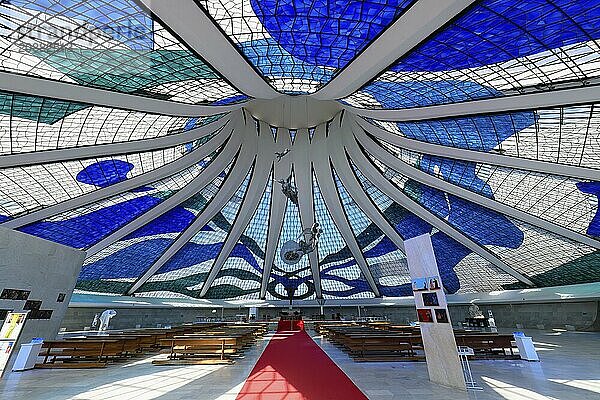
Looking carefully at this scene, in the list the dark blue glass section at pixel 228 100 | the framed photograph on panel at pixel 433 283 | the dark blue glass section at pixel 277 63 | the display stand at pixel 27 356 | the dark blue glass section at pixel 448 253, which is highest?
the dark blue glass section at pixel 228 100

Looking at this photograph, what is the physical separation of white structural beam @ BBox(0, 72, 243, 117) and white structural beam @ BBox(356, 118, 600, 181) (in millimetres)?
13499

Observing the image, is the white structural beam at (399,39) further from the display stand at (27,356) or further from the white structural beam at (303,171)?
the display stand at (27,356)

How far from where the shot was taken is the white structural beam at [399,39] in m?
11.5

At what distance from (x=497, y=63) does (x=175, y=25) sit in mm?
13059

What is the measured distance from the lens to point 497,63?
1449cm

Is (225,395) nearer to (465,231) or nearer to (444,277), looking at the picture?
(465,231)

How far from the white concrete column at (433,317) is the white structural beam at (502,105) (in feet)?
33.1

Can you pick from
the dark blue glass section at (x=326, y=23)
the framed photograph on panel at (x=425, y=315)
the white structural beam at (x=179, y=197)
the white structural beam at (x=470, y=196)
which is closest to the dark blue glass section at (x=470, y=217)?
the white structural beam at (x=470, y=196)

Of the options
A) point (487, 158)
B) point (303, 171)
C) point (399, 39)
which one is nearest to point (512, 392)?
point (399, 39)

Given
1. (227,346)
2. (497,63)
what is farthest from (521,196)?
(227,346)

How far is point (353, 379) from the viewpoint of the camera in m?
9.82

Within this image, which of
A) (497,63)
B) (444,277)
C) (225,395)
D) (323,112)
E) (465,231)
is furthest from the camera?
(444,277)

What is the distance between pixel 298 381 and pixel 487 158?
56.3ft

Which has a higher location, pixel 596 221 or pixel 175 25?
pixel 175 25
